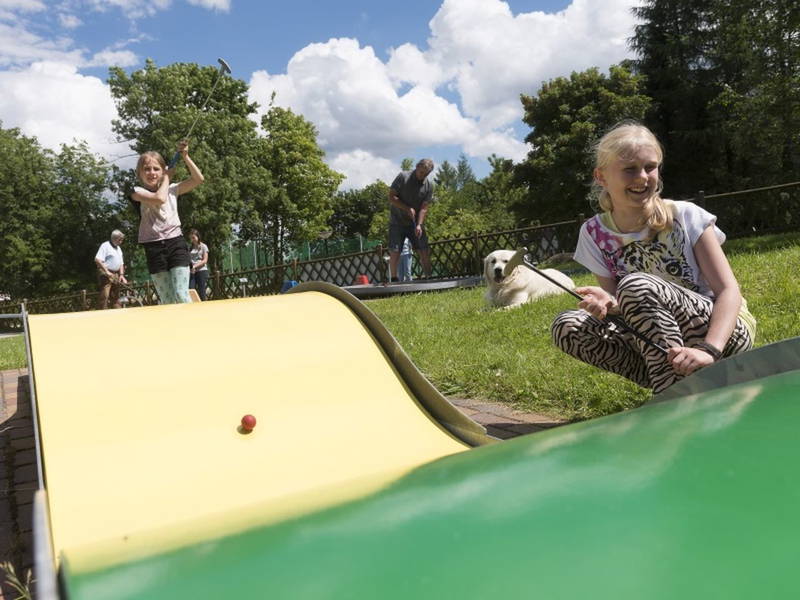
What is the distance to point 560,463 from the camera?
0.96m

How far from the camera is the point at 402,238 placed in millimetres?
11469

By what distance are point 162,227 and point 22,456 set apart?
2650mm

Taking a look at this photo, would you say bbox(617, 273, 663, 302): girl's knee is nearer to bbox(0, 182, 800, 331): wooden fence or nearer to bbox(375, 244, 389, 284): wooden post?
bbox(0, 182, 800, 331): wooden fence

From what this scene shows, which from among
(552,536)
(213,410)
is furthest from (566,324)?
(552,536)

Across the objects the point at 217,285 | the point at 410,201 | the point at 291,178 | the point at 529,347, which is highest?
the point at 291,178

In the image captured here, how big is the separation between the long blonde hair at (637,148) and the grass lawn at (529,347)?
1069mm

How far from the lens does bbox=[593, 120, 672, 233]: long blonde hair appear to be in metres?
2.32

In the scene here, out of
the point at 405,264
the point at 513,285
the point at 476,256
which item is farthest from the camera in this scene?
the point at 476,256

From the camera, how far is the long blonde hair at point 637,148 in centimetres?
232

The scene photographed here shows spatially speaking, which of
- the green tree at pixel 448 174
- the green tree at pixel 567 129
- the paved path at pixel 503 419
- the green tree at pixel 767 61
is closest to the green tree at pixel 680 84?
the green tree at pixel 567 129

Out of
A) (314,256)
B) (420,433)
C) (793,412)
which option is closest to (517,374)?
(420,433)

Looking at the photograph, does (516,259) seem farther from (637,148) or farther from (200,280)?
(200,280)

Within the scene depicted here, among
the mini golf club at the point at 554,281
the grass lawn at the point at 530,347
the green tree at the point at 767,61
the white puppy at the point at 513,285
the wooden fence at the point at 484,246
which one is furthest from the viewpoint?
the wooden fence at the point at 484,246

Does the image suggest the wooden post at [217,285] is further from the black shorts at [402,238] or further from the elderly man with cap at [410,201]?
the elderly man with cap at [410,201]
